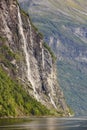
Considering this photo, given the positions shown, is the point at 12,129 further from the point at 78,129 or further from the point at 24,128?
the point at 78,129

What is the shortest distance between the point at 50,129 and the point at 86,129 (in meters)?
10.1

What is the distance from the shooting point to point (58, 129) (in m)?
159

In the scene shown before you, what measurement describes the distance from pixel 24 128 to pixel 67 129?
39.6 ft

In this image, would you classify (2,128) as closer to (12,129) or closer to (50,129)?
(12,129)

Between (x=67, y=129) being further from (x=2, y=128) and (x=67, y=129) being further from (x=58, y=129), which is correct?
(x=2, y=128)

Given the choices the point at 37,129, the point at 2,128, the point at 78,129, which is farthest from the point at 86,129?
the point at 2,128

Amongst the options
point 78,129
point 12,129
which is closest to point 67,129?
point 78,129

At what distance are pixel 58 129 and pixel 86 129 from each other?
792 centimetres

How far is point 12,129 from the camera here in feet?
503

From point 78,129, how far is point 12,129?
789 inches

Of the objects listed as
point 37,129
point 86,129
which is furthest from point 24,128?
point 86,129

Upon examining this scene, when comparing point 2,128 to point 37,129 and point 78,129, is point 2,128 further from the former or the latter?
point 78,129

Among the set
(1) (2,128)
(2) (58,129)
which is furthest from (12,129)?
(2) (58,129)

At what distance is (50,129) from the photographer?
159750 millimetres
